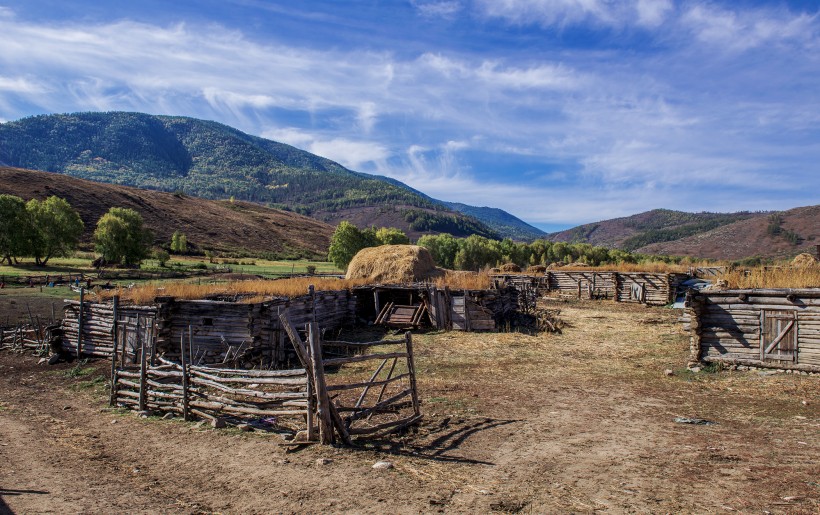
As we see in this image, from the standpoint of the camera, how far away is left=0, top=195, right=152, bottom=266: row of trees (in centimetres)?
4628

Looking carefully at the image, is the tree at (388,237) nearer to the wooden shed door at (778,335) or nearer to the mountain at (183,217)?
the mountain at (183,217)

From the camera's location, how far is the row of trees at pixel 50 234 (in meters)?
46.3

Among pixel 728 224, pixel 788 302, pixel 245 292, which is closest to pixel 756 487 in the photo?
pixel 788 302

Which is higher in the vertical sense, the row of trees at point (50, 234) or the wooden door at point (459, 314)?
the row of trees at point (50, 234)

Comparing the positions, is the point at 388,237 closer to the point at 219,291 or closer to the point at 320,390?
the point at 219,291

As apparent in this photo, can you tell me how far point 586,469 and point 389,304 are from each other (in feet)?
54.8

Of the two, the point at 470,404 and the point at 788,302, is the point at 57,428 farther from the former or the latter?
the point at 788,302

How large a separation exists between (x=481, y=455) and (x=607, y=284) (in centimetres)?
3112

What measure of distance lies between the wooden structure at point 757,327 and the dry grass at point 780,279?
58 centimetres

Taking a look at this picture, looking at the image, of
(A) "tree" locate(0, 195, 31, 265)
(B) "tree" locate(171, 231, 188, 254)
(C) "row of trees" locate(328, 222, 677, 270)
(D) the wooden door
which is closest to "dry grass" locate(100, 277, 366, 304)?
(D) the wooden door

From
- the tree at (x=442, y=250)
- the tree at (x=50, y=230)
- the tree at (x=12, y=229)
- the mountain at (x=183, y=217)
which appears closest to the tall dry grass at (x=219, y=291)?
the tree at (x=12, y=229)

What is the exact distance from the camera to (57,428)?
9.84 m

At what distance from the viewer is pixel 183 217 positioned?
115 metres

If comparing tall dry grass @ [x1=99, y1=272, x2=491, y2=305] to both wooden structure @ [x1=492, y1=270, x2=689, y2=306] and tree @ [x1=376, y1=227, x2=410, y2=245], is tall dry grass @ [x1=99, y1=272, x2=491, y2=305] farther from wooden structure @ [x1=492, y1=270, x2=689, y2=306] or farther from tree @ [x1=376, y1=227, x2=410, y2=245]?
tree @ [x1=376, y1=227, x2=410, y2=245]
